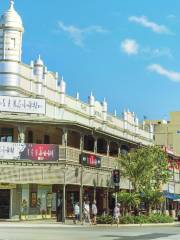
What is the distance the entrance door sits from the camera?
45062 mm

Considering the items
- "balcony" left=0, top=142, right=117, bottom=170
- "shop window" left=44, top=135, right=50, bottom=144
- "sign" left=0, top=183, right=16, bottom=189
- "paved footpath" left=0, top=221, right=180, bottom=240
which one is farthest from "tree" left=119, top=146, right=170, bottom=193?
"paved footpath" left=0, top=221, right=180, bottom=240

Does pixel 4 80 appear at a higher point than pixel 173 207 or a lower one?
higher

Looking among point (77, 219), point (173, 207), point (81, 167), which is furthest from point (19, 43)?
point (173, 207)

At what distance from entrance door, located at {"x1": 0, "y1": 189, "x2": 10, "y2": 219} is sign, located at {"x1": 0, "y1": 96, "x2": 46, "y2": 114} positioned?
246 inches

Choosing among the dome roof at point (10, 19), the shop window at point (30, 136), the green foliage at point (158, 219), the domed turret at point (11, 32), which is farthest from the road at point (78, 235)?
the dome roof at point (10, 19)

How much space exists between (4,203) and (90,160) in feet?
26.0

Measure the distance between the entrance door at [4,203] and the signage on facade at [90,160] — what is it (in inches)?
247

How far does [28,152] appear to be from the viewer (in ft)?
146

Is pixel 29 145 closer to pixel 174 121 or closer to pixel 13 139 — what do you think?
pixel 13 139

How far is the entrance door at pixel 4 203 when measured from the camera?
45.1 metres

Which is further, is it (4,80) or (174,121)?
(174,121)

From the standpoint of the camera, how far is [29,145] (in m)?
44.7

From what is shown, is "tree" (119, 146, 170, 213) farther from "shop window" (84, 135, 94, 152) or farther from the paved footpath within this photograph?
the paved footpath

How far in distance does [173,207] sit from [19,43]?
38710 mm
